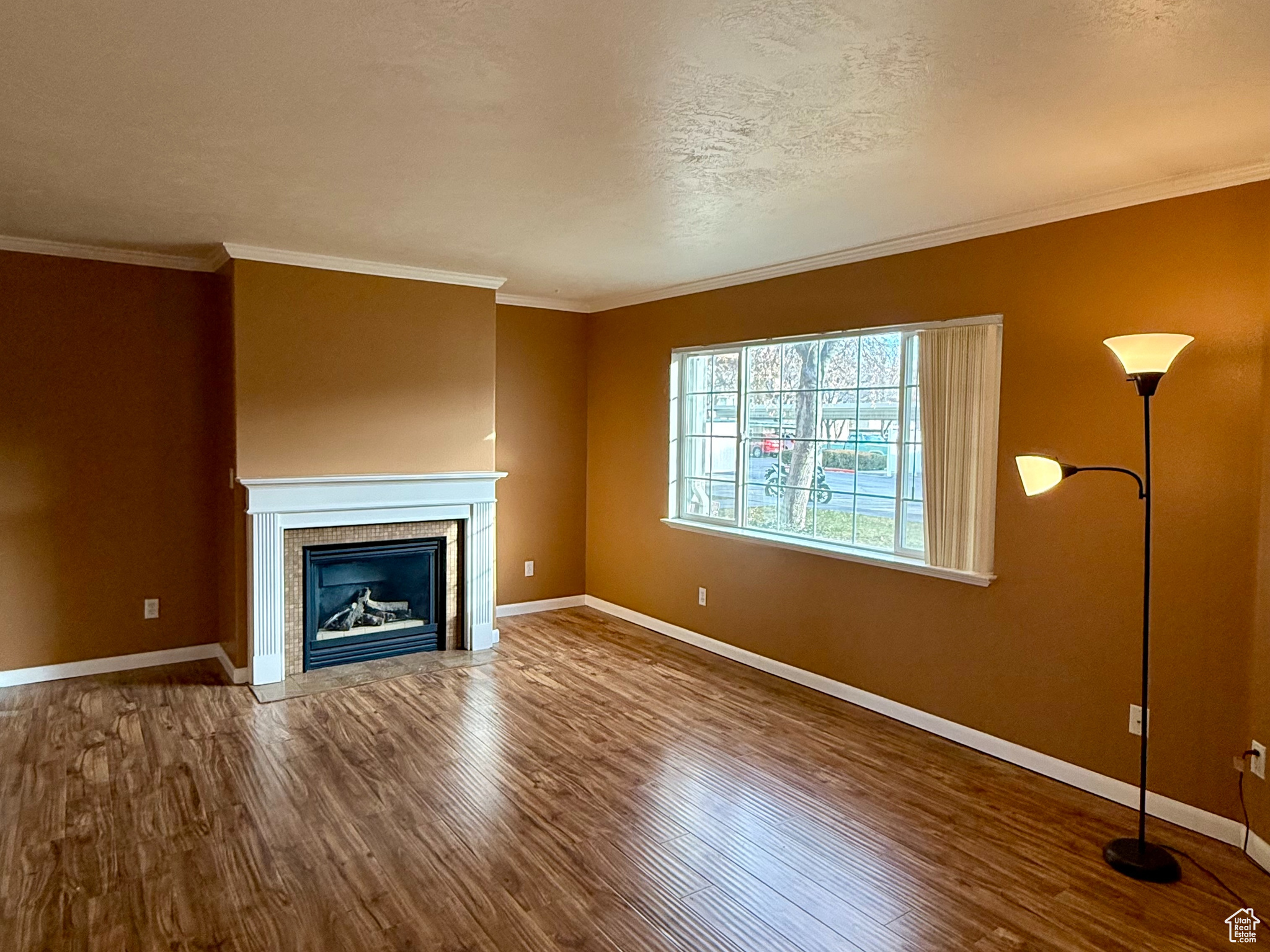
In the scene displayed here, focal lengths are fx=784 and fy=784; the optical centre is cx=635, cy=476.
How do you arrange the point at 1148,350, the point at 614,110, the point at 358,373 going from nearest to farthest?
the point at 614,110, the point at 1148,350, the point at 358,373

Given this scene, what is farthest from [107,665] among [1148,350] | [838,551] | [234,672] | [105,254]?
[1148,350]

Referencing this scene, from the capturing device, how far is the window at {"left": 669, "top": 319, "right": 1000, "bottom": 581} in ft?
13.4

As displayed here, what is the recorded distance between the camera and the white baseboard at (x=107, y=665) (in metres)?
4.48

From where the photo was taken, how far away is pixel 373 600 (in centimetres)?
515

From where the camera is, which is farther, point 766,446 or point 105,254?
point 766,446

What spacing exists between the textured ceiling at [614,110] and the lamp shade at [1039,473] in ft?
3.49

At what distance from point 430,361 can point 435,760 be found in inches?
101

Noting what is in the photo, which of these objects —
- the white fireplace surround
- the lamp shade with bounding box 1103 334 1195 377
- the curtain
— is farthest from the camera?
the white fireplace surround

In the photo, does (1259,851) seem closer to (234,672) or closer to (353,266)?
(234,672)

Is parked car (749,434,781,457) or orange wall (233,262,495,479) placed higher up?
orange wall (233,262,495,479)

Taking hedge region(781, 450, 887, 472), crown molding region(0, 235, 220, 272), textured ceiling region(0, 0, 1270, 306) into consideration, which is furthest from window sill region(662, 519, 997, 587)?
crown molding region(0, 235, 220, 272)

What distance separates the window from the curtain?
2 centimetres

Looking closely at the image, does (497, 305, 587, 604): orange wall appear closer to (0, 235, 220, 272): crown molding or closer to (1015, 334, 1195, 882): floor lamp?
(0, 235, 220, 272): crown molding

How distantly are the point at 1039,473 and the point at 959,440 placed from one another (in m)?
0.96
